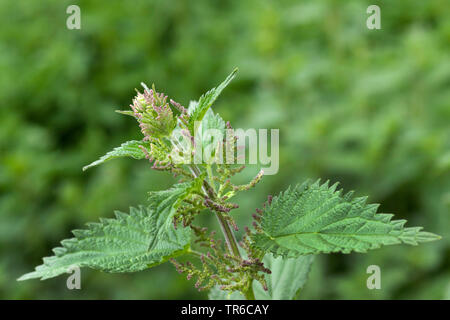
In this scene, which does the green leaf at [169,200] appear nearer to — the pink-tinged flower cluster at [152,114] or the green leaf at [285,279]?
the pink-tinged flower cluster at [152,114]

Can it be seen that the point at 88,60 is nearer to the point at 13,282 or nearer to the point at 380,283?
the point at 13,282

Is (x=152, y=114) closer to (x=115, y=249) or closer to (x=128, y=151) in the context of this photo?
(x=128, y=151)

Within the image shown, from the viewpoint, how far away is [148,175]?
2539 mm

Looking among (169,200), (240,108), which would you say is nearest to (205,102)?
(169,200)

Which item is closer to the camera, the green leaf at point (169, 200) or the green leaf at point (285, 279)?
the green leaf at point (169, 200)

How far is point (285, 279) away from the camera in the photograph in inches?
45.5

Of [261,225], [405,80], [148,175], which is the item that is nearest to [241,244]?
[261,225]

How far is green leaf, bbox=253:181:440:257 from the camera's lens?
867mm

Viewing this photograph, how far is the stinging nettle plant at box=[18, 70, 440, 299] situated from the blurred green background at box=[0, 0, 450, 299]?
1.27 m

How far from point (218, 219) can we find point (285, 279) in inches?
10.8

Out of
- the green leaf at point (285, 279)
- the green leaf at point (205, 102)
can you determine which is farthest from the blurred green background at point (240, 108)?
the green leaf at point (205, 102)

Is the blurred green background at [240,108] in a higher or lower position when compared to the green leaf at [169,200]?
higher

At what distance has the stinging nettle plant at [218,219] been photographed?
892 mm

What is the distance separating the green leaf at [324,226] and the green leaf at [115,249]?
0.19 metres
